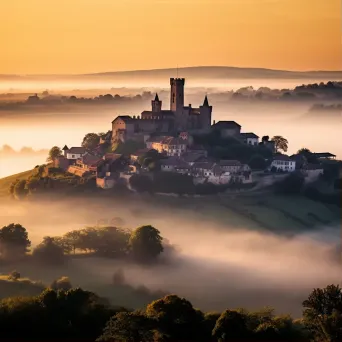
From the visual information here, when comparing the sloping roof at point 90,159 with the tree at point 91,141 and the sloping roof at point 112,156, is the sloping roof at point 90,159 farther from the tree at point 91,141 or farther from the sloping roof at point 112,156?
the tree at point 91,141

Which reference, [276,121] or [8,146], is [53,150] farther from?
[276,121]

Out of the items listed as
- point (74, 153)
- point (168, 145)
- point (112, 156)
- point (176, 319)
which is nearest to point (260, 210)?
point (168, 145)

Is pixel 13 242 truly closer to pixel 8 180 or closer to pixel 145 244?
pixel 145 244

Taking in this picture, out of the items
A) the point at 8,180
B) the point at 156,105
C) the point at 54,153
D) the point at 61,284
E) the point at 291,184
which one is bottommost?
the point at 61,284

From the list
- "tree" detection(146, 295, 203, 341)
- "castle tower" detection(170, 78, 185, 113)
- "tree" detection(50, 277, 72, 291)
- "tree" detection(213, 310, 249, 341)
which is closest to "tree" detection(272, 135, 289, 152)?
"castle tower" detection(170, 78, 185, 113)

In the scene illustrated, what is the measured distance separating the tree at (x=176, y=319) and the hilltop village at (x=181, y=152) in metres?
12.2

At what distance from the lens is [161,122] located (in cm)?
2625

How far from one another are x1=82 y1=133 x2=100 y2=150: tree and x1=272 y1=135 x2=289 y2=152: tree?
695 cm

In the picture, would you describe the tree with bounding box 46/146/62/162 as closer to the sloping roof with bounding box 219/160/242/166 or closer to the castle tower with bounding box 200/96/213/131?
the castle tower with bounding box 200/96/213/131

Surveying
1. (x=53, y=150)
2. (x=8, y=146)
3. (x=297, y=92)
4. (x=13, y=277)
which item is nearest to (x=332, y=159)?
(x=297, y=92)

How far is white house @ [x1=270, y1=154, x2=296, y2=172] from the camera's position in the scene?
2553 centimetres

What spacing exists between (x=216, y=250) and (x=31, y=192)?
702cm

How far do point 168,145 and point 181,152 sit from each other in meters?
0.55

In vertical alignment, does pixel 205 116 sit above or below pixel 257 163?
above
